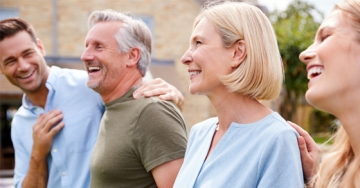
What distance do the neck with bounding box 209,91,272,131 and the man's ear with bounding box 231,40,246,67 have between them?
0.46 ft

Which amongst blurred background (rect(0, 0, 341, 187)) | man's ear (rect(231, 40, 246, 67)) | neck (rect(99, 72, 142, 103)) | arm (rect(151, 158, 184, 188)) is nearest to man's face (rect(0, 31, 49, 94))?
neck (rect(99, 72, 142, 103))

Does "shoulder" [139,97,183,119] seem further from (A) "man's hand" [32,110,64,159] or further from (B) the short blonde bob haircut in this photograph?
(A) "man's hand" [32,110,64,159]

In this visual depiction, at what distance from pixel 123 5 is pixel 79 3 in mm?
1250

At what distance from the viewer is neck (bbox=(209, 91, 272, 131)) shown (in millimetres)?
2103

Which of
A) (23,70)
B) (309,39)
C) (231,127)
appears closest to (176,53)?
(309,39)

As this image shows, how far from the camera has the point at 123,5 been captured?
556 inches

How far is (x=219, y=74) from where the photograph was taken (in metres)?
2.14

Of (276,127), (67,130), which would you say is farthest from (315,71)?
(67,130)

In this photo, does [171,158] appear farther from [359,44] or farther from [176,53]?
[176,53]

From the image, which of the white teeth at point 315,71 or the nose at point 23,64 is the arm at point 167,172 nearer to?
the white teeth at point 315,71

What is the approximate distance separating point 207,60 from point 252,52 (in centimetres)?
21

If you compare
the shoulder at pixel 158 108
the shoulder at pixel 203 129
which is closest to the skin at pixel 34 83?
the shoulder at pixel 158 108

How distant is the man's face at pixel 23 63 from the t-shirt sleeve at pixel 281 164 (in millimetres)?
1914

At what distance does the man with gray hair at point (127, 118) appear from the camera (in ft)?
8.27
